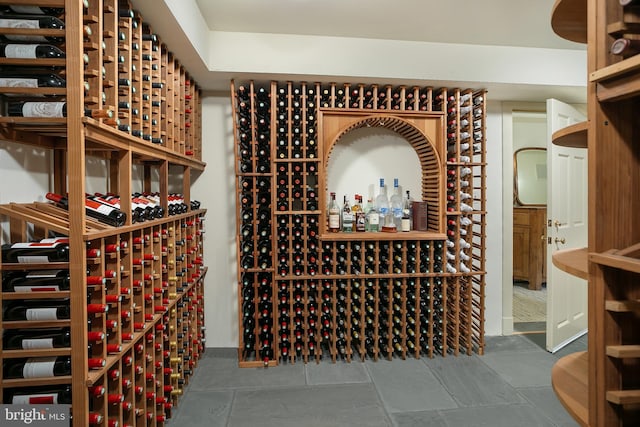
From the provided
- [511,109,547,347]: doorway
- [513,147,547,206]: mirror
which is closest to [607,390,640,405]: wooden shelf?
[511,109,547,347]: doorway

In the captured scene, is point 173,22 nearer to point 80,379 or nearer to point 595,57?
point 80,379

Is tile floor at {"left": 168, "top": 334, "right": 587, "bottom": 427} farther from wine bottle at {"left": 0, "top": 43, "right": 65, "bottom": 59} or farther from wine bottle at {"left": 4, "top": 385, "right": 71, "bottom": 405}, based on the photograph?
wine bottle at {"left": 0, "top": 43, "right": 65, "bottom": 59}

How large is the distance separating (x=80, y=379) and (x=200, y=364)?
151cm

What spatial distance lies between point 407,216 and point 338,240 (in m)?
0.61

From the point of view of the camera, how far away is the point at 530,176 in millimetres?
4703

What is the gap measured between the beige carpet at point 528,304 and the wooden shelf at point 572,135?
2.96m

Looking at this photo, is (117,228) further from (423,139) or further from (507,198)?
(507,198)

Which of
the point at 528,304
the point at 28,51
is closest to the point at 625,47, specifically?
the point at 28,51

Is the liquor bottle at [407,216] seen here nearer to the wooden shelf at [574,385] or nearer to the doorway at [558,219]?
the doorway at [558,219]

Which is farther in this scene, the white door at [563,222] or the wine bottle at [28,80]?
the white door at [563,222]

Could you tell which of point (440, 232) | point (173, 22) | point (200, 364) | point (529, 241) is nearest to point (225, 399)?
point (200, 364)

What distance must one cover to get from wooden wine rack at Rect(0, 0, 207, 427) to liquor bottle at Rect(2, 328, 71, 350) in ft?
0.09

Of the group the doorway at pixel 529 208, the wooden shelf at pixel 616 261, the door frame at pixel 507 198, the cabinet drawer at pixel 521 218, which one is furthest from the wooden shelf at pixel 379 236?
the cabinet drawer at pixel 521 218

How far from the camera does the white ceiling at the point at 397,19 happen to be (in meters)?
1.93
